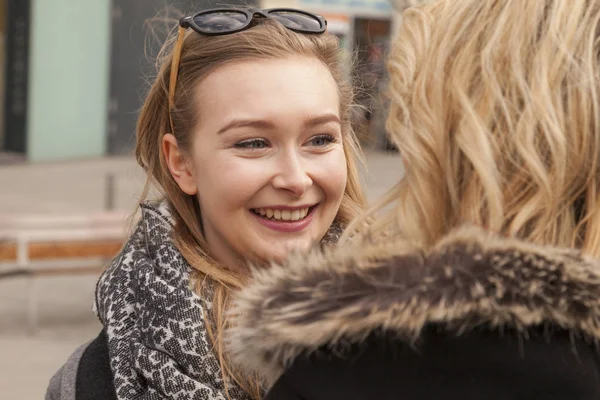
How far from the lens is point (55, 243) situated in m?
6.90

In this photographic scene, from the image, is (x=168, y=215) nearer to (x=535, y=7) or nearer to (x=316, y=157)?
(x=316, y=157)

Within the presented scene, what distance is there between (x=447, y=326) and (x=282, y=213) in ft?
3.00

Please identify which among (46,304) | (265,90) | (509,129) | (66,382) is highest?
(509,129)

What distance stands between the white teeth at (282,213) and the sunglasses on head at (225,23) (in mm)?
345

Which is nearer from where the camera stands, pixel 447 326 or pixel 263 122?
pixel 447 326

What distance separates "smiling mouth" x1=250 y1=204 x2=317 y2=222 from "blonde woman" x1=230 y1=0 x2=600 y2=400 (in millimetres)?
681

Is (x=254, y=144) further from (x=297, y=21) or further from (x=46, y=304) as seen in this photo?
(x=46, y=304)

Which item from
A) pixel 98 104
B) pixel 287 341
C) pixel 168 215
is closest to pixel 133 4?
pixel 98 104

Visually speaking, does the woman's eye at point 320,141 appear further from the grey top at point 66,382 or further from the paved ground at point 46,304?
the grey top at point 66,382

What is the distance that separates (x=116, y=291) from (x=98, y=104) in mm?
14659

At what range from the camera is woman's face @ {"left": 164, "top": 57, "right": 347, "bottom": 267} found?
2131 mm

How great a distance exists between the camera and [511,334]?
126 centimetres

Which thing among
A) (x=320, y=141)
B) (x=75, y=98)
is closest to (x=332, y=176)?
(x=320, y=141)

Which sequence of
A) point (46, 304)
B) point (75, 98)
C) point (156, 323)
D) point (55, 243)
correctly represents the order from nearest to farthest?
point (156, 323) < point (55, 243) < point (46, 304) < point (75, 98)
